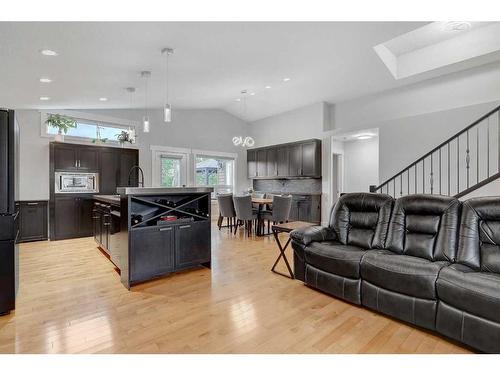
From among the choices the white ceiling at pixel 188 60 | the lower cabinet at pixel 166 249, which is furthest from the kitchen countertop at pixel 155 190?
the white ceiling at pixel 188 60

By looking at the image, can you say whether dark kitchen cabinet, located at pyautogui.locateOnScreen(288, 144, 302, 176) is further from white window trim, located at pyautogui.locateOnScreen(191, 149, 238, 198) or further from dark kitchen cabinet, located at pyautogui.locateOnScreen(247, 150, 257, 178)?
white window trim, located at pyautogui.locateOnScreen(191, 149, 238, 198)

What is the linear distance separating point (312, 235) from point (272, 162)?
5.49 metres

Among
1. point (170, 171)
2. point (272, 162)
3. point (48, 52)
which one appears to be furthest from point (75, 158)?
point (272, 162)

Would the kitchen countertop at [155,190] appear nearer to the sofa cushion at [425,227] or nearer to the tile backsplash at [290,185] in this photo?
the sofa cushion at [425,227]

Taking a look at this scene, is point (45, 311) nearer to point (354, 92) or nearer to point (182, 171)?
point (182, 171)

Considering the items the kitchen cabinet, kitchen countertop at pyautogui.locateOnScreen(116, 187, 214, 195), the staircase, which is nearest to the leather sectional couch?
kitchen countertop at pyautogui.locateOnScreen(116, 187, 214, 195)

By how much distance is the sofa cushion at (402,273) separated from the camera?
2085 millimetres

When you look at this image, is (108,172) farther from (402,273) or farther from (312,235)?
(402,273)

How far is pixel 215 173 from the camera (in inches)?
343

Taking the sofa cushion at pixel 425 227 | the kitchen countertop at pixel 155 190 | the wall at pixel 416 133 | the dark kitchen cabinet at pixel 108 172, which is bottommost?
→ the sofa cushion at pixel 425 227

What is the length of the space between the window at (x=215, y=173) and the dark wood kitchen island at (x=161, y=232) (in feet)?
15.2

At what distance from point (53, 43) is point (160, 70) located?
155cm
